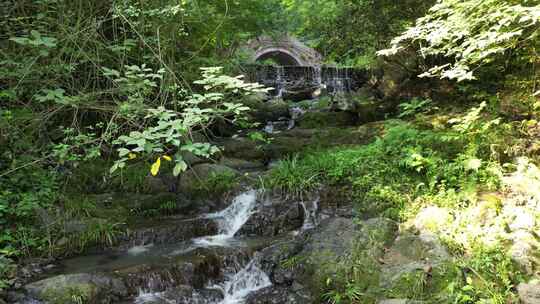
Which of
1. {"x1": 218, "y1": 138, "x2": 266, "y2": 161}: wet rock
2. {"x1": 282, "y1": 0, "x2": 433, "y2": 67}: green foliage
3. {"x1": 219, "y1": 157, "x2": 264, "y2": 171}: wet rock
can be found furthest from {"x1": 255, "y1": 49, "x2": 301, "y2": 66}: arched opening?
{"x1": 219, "y1": 157, "x2": 264, "y2": 171}: wet rock

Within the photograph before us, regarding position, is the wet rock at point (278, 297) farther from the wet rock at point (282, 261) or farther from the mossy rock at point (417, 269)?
the mossy rock at point (417, 269)

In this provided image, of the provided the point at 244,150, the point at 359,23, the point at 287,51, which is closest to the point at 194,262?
the point at 244,150

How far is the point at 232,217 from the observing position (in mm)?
7070

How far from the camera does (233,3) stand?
9398mm

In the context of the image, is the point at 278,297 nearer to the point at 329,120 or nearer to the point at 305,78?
the point at 329,120

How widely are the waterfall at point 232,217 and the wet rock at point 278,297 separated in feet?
4.42

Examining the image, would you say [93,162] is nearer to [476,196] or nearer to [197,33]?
[197,33]

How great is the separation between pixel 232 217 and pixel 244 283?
1813 millimetres

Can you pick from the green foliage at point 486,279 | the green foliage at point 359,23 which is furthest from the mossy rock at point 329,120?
the green foliage at point 486,279

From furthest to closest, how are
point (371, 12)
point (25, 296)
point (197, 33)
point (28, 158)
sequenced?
point (371, 12) → point (197, 33) → point (28, 158) → point (25, 296)

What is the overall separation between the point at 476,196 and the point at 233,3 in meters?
6.67

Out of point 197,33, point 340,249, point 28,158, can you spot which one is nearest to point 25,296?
point 28,158

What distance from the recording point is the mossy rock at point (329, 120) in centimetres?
1119

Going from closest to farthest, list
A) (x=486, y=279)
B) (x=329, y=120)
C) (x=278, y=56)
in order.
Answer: (x=486, y=279)
(x=329, y=120)
(x=278, y=56)
